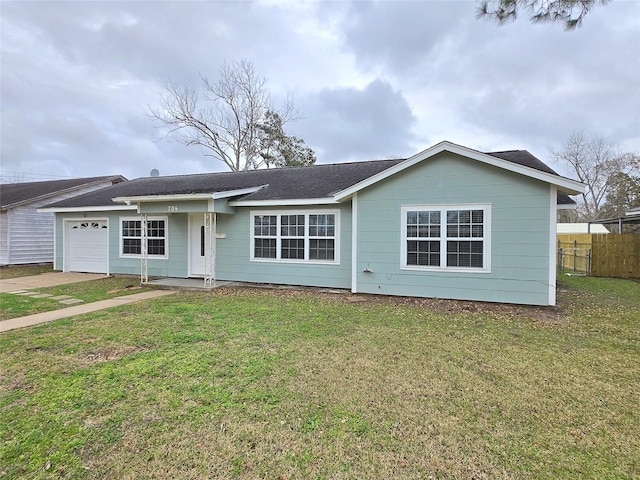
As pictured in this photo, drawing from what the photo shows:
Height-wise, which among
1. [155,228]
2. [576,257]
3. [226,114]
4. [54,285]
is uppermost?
[226,114]

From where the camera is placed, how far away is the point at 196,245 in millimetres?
11445

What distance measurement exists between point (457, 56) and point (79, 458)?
1550cm

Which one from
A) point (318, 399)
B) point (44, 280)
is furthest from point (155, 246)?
point (318, 399)

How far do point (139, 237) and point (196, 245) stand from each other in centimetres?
254

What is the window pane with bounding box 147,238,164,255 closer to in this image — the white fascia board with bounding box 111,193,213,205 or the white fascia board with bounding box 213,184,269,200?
the white fascia board with bounding box 111,193,213,205

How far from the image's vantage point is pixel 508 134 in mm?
22484

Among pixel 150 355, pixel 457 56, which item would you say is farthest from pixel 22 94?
pixel 457 56

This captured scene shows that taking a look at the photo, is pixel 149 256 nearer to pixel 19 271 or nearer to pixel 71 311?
pixel 71 311

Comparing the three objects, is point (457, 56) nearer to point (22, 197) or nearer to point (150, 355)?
point (150, 355)

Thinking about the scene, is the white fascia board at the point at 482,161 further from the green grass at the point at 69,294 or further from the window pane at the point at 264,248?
the green grass at the point at 69,294

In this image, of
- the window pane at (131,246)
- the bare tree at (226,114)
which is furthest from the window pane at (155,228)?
the bare tree at (226,114)

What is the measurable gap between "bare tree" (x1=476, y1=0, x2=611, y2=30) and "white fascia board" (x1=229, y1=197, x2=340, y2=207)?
206 inches

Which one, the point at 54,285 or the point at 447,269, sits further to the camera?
the point at 54,285

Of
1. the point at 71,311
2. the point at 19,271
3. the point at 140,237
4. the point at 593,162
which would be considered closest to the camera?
the point at 71,311
